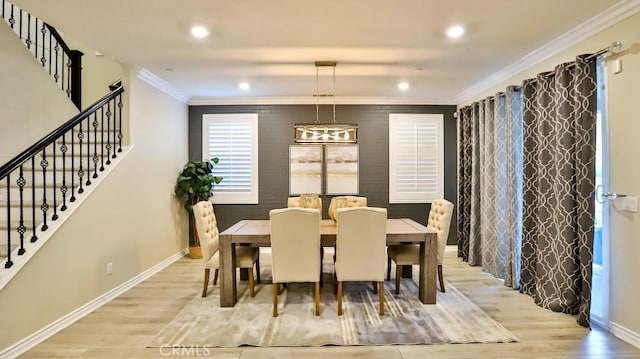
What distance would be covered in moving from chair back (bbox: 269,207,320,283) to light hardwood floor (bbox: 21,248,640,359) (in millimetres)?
737

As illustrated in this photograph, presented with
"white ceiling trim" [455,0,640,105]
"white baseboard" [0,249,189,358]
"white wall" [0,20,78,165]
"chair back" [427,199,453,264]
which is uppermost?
"white ceiling trim" [455,0,640,105]

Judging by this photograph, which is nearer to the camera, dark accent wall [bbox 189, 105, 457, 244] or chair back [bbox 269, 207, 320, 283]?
chair back [bbox 269, 207, 320, 283]

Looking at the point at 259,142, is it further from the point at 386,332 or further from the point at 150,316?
the point at 386,332

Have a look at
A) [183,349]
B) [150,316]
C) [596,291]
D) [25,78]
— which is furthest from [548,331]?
[25,78]

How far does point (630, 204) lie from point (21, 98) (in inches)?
235

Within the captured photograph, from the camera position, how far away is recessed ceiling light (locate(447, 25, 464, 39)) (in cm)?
309

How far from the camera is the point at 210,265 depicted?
3.70 m

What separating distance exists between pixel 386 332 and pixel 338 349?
0.51 m

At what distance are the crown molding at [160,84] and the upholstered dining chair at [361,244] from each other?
320cm

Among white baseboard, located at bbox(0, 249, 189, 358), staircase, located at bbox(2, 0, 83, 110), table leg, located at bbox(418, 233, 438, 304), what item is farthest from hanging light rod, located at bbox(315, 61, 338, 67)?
white baseboard, located at bbox(0, 249, 189, 358)

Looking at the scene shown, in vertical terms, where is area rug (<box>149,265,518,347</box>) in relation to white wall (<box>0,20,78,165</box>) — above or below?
below

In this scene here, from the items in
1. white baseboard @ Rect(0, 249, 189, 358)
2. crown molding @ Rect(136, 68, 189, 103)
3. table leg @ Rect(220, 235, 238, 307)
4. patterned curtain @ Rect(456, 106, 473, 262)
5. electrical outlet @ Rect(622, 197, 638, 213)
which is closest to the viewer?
white baseboard @ Rect(0, 249, 189, 358)

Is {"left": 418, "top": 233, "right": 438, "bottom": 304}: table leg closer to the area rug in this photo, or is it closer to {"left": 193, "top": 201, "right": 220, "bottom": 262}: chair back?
the area rug

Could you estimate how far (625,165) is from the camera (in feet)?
9.07
